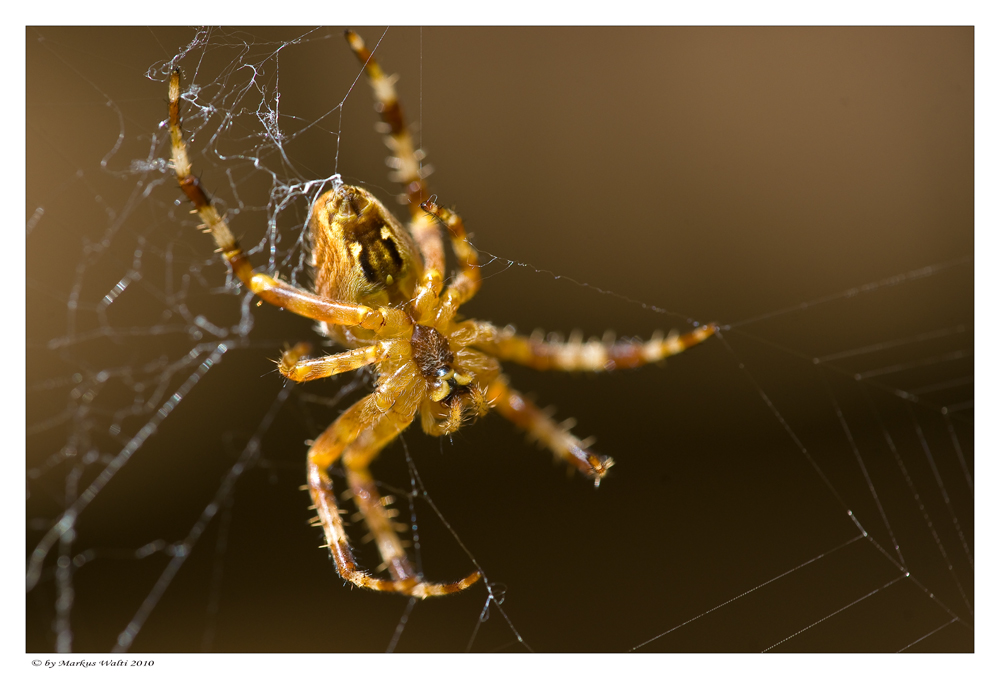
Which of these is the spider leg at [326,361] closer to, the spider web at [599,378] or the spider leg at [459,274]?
the spider leg at [459,274]

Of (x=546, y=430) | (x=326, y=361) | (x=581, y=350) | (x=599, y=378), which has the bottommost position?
(x=599, y=378)

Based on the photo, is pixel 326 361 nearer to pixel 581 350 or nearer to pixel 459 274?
pixel 459 274

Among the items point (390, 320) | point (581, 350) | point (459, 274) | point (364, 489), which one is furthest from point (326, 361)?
point (581, 350)

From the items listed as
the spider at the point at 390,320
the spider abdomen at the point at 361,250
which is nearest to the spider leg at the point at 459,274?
the spider at the point at 390,320

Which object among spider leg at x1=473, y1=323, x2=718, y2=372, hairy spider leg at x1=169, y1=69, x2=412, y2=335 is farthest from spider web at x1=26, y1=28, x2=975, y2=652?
hairy spider leg at x1=169, y1=69, x2=412, y2=335

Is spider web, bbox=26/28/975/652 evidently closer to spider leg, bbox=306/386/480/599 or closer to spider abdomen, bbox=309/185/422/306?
spider leg, bbox=306/386/480/599

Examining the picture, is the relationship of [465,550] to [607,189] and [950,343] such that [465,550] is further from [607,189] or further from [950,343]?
[950,343]

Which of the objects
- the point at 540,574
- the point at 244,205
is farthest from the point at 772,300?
the point at 244,205
